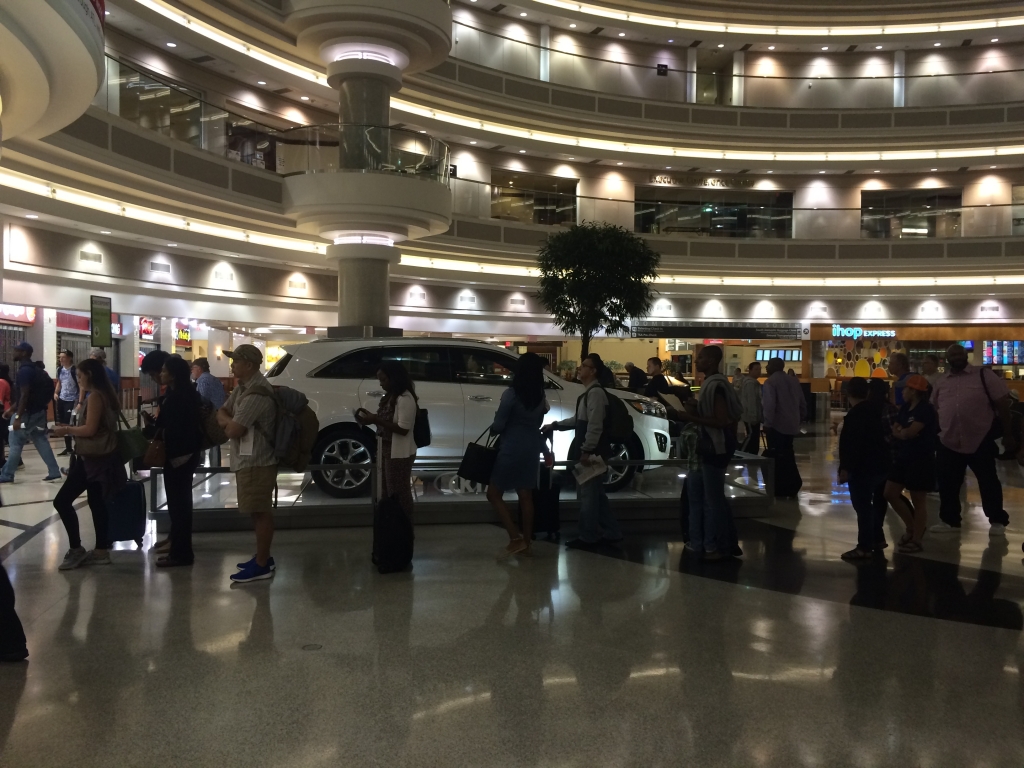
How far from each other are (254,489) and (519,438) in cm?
211

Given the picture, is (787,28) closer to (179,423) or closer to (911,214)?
(911,214)

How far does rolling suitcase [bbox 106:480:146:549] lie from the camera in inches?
269

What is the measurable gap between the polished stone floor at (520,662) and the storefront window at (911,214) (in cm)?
1994

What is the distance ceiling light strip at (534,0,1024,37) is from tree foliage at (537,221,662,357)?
1144cm

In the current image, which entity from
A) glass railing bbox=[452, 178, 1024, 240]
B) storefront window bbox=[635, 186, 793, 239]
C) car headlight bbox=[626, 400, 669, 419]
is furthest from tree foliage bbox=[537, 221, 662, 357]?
car headlight bbox=[626, 400, 669, 419]

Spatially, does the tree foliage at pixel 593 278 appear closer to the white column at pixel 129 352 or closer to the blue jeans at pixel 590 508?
the blue jeans at pixel 590 508

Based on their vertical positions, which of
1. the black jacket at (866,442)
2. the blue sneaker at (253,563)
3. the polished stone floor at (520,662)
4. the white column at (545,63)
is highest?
the white column at (545,63)

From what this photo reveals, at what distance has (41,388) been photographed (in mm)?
11359

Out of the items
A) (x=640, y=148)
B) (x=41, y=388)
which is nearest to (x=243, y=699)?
(x=41, y=388)

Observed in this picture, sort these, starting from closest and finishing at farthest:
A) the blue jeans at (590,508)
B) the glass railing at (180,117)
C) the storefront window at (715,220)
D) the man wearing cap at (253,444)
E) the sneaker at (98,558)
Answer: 1. the man wearing cap at (253,444)
2. the sneaker at (98,558)
3. the blue jeans at (590,508)
4. the glass railing at (180,117)
5. the storefront window at (715,220)

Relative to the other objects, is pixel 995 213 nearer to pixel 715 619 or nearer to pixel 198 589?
pixel 715 619

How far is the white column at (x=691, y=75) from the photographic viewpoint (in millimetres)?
27375

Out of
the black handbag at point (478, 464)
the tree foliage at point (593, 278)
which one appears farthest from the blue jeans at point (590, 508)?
the tree foliage at point (593, 278)

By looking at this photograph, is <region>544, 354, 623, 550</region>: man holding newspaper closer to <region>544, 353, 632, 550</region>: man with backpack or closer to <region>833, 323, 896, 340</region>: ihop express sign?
<region>544, 353, 632, 550</region>: man with backpack
